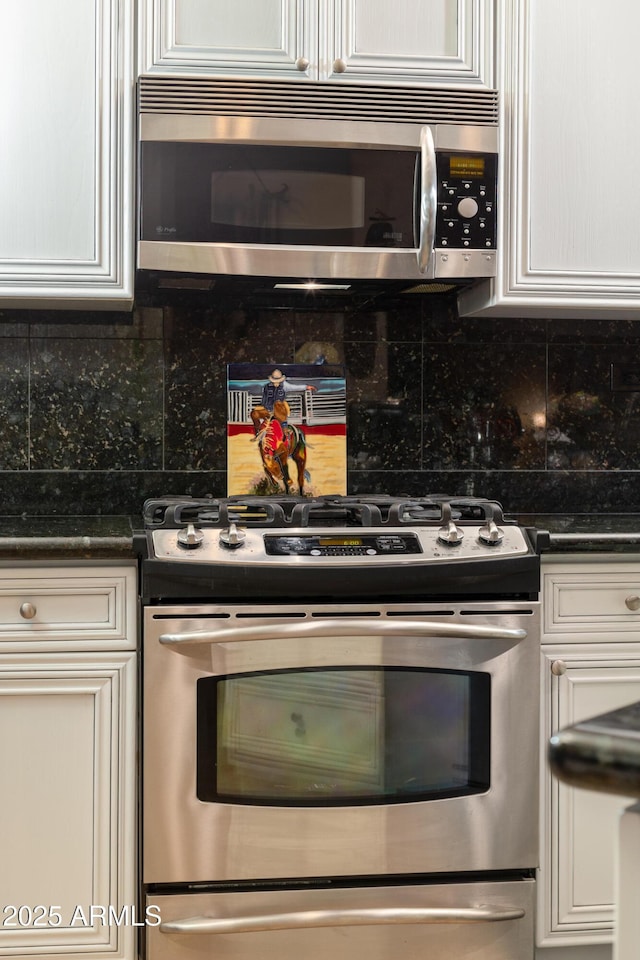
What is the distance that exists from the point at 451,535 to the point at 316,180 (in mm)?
828

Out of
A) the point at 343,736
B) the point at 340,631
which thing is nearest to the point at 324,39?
the point at 340,631

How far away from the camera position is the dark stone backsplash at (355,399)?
2285 mm

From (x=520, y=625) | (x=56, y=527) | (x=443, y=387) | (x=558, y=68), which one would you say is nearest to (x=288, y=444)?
(x=443, y=387)

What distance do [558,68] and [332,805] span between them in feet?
5.41

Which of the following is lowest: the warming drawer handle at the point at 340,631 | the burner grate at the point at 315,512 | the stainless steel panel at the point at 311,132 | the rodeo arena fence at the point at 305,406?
the warming drawer handle at the point at 340,631

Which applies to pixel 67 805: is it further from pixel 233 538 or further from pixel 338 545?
pixel 338 545

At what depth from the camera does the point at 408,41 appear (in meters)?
2.06

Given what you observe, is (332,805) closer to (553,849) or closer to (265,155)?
(553,849)

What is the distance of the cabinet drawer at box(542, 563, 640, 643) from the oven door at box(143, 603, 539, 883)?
79 millimetres

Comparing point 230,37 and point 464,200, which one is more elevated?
point 230,37

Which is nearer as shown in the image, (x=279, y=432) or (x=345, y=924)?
(x=345, y=924)

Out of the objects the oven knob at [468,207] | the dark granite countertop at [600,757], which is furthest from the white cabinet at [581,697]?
the dark granite countertop at [600,757]

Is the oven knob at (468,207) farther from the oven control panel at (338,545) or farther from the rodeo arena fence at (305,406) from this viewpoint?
the oven control panel at (338,545)

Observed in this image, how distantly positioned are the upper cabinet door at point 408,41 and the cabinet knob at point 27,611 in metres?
1.27
